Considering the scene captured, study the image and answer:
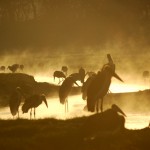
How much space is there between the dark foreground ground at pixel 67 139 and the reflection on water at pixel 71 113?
4163mm

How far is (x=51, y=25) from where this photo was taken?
102312mm

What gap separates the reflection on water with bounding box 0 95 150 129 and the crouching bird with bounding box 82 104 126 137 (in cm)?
465

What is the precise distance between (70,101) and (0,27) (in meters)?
76.1

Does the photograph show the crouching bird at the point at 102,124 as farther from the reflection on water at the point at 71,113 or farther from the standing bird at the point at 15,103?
the standing bird at the point at 15,103

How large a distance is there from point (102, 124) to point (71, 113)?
30.5 ft

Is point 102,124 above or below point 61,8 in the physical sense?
below

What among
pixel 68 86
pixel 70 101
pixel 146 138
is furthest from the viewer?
pixel 70 101

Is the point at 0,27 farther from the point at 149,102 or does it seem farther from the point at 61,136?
the point at 61,136

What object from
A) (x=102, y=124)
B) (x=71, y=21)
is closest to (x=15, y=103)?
(x=102, y=124)

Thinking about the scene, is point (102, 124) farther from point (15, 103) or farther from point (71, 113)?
point (71, 113)

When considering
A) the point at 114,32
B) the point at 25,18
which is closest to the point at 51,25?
the point at 25,18

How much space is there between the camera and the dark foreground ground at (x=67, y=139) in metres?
12.8

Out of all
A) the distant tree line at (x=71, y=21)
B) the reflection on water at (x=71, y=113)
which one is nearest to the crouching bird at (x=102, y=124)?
Answer: the reflection on water at (x=71, y=113)

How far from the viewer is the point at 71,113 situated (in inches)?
882
